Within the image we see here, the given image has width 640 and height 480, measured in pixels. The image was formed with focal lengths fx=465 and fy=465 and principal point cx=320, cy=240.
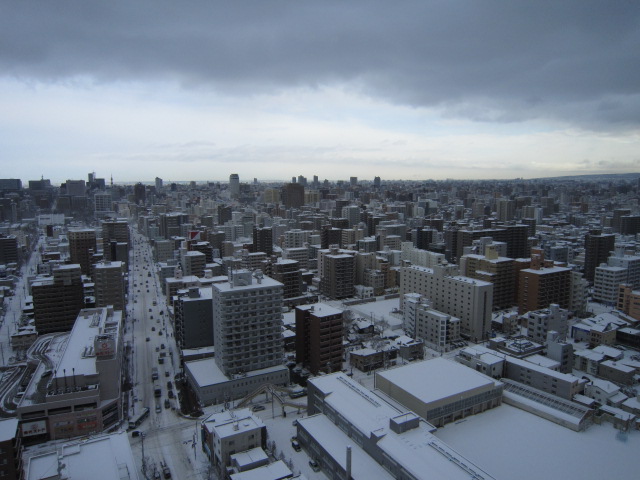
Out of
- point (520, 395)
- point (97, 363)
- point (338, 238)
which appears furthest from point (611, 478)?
point (338, 238)

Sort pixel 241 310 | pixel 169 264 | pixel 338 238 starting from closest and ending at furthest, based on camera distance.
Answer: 1. pixel 241 310
2. pixel 169 264
3. pixel 338 238

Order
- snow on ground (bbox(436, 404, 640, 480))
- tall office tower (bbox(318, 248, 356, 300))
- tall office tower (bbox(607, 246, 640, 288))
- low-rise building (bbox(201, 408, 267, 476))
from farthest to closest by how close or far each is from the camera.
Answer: tall office tower (bbox(318, 248, 356, 300)) < tall office tower (bbox(607, 246, 640, 288)) < low-rise building (bbox(201, 408, 267, 476)) < snow on ground (bbox(436, 404, 640, 480))

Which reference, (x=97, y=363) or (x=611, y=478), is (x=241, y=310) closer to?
(x=97, y=363)

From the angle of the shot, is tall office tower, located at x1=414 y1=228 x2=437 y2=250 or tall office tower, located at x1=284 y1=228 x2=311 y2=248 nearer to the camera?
tall office tower, located at x1=284 y1=228 x2=311 y2=248

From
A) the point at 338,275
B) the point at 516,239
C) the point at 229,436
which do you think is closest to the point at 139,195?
the point at 338,275

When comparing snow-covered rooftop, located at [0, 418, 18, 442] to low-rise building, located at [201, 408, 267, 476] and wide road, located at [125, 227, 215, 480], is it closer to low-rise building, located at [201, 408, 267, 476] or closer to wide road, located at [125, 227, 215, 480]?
wide road, located at [125, 227, 215, 480]

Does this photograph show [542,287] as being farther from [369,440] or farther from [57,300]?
[57,300]

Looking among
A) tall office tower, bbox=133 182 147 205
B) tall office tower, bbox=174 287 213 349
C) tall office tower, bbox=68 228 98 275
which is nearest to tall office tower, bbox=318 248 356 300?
tall office tower, bbox=174 287 213 349

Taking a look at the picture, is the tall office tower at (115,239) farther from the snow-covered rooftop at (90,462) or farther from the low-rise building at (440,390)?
the low-rise building at (440,390)

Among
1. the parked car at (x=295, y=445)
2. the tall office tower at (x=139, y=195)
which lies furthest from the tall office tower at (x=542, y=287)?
the tall office tower at (x=139, y=195)
